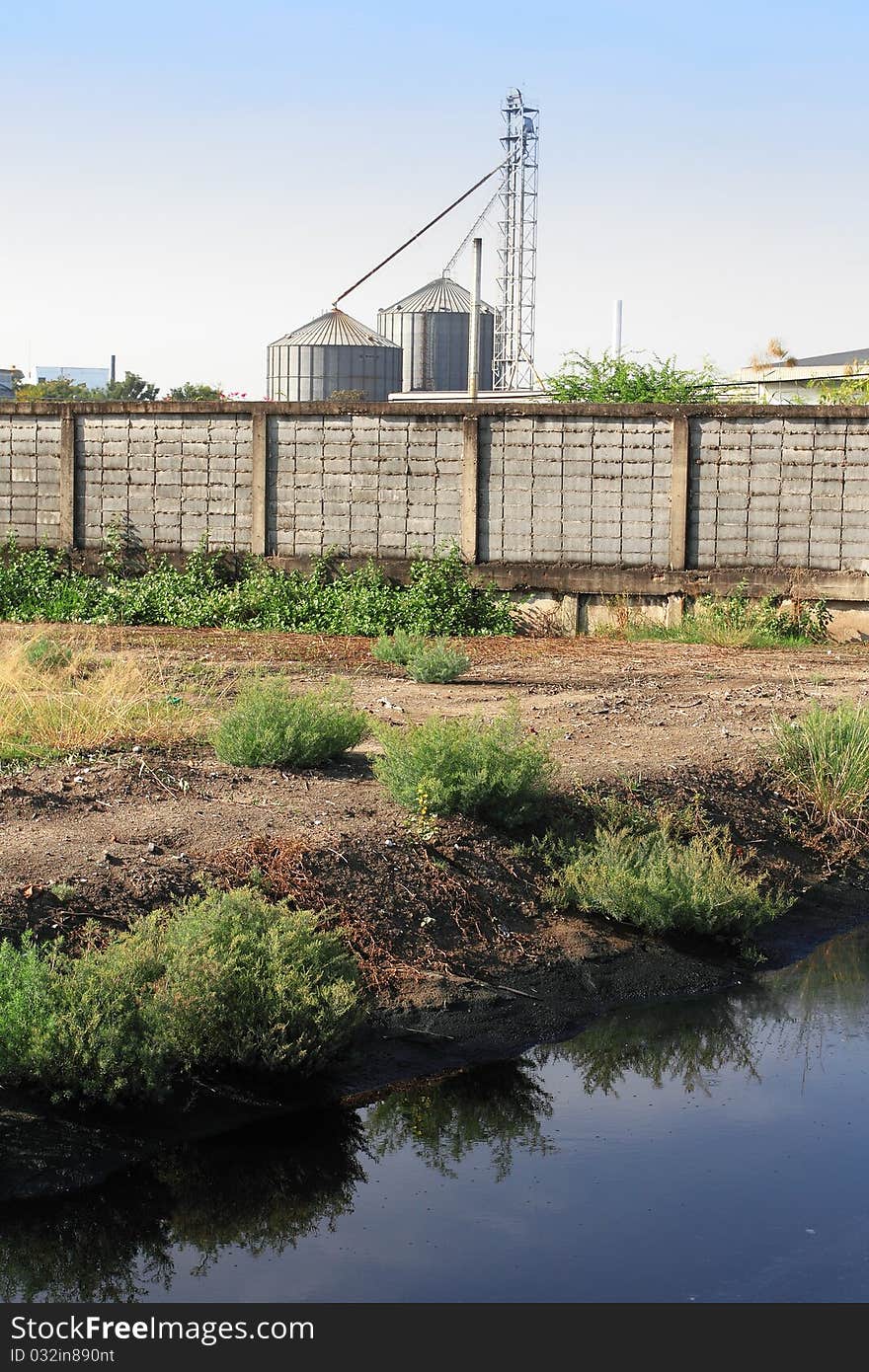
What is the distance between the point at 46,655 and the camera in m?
A: 11.5

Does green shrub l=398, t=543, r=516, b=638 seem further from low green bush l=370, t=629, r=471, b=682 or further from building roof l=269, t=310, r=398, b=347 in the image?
building roof l=269, t=310, r=398, b=347

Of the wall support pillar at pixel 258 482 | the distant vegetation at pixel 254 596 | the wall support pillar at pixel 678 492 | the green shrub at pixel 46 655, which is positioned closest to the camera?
the green shrub at pixel 46 655

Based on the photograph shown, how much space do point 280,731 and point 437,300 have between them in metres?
40.1

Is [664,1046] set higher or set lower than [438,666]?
lower

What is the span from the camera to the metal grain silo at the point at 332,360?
144 ft

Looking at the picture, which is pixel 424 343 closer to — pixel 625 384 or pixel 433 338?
pixel 433 338

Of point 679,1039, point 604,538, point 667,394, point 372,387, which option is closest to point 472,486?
point 604,538

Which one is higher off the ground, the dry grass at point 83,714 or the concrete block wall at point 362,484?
the concrete block wall at point 362,484

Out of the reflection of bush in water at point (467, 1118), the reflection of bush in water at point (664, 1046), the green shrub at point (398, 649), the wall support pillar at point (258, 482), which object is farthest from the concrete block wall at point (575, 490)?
the reflection of bush in water at point (467, 1118)

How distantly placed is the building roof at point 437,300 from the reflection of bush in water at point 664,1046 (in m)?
41.6

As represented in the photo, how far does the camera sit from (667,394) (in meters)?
18.1

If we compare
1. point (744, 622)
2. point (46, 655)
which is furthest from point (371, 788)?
point (744, 622)

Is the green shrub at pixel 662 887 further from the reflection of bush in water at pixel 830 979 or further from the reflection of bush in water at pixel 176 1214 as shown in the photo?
the reflection of bush in water at pixel 176 1214
